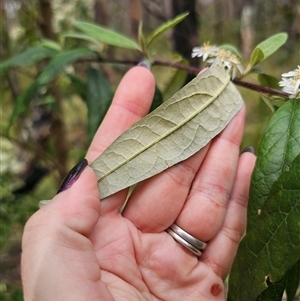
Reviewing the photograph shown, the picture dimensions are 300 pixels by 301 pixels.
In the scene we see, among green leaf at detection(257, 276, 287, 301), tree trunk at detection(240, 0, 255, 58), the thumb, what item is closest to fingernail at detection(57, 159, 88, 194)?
the thumb

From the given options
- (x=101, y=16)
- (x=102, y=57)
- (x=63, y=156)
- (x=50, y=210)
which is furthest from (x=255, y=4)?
(x=50, y=210)

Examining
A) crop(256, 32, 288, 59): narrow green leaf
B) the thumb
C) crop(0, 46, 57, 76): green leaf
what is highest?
crop(256, 32, 288, 59): narrow green leaf

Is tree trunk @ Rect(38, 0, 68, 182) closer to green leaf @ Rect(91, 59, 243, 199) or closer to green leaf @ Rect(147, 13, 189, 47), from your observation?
green leaf @ Rect(147, 13, 189, 47)

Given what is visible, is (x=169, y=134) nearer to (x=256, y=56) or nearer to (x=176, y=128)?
(x=176, y=128)

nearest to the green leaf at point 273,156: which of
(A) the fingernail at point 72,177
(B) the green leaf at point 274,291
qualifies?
(B) the green leaf at point 274,291

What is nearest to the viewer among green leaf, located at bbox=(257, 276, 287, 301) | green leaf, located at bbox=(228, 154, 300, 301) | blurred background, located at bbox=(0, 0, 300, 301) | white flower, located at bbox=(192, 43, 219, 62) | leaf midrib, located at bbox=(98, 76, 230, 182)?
green leaf, located at bbox=(228, 154, 300, 301)

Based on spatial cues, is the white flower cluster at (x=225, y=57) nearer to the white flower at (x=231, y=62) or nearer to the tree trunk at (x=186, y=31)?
the white flower at (x=231, y=62)

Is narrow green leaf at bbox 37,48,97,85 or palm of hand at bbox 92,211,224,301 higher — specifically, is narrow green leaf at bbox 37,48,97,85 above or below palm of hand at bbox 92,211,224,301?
above
